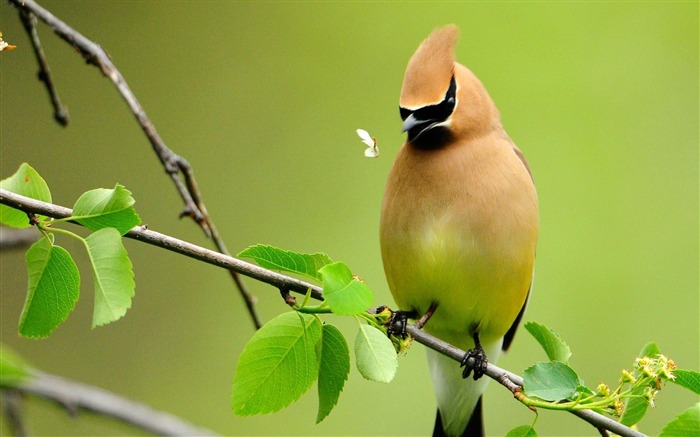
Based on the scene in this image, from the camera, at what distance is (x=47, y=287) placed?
2182 millimetres

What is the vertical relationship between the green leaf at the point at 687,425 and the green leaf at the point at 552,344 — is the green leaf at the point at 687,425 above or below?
below

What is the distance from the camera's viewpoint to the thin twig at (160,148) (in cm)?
298

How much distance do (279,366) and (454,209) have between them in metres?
1.31

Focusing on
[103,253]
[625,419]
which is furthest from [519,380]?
[103,253]

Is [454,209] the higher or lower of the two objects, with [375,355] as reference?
higher

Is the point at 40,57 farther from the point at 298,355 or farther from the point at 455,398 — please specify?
the point at 455,398

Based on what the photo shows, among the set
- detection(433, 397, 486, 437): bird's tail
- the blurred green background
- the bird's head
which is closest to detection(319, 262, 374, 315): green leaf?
the bird's head

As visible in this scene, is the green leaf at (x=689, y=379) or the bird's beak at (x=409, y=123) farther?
the bird's beak at (x=409, y=123)

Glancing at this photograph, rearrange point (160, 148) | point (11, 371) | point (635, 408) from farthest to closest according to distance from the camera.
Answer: point (160, 148) → point (635, 408) → point (11, 371)

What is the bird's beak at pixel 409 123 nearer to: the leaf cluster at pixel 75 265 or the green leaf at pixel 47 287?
the leaf cluster at pixel 75 265

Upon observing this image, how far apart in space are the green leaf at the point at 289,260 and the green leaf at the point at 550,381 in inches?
21.8

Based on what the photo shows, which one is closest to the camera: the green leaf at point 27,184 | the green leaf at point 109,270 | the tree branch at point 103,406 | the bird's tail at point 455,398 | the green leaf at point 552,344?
the green leaf at point 109,270

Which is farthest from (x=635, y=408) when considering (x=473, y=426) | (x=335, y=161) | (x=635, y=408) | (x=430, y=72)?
(x=335, y=161)

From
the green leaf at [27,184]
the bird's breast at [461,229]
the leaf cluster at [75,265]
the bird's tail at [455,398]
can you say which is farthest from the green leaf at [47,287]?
the bird's tail at [455,398]
